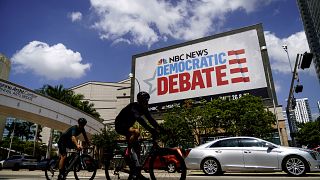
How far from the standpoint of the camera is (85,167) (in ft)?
22.5

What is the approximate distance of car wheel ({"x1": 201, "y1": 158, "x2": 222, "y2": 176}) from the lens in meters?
10.6

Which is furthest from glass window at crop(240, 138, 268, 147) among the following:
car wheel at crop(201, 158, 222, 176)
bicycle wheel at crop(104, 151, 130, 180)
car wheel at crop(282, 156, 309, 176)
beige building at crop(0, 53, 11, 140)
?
beige building at crop(0, 53, 11, 140)

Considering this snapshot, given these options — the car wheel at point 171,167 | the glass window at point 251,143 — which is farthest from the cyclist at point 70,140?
the glass window at point 251,143

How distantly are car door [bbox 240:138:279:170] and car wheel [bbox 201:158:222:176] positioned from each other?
1.03 metres

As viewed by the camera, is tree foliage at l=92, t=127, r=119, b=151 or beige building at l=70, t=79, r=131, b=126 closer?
tree foliage at l=92, t=127, r=119, b=151

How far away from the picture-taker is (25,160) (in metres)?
26.5

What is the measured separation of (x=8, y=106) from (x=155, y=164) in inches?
839

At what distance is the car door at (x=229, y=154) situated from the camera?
10.3 m

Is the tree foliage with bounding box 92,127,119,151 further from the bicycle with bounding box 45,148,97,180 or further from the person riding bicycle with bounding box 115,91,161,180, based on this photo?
the person riding bicycle with bounding box 115,91,161,180

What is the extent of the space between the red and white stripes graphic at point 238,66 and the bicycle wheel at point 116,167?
99.0 ft

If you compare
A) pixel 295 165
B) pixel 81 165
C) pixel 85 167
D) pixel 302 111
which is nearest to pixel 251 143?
pixel 295 165

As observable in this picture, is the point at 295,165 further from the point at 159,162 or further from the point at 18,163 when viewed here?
the point at 18,163

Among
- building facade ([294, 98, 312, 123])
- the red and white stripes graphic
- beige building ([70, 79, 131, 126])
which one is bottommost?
the red and white stripes graphic

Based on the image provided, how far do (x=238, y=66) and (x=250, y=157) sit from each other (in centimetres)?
2593
